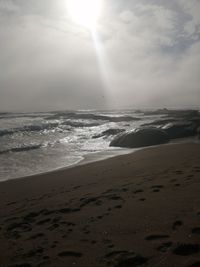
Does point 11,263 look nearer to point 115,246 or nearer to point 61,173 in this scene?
point 115,246

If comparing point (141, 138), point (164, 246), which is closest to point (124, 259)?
point (164, 246)

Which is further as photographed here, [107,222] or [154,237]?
[107,222]

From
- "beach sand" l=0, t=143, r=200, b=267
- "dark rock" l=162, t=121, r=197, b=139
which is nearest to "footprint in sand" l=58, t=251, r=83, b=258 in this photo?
"beach sand" l=0, t=143, r=200, b=267

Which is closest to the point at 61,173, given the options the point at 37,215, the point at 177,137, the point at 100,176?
the point at 100,176

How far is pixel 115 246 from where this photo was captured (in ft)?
12.7

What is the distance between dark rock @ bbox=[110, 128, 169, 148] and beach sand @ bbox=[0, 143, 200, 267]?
27.9ft

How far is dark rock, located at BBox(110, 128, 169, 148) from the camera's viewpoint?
16.5 meters

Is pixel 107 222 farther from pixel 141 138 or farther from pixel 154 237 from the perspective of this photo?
pixel 141 138

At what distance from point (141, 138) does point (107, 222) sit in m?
12.3

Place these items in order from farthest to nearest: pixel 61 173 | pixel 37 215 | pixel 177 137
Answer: pixel 177 137 → pixel 61 173 → pixel 37 215

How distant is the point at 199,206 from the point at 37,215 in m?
2.81

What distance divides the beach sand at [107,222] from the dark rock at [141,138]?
8.49 metres

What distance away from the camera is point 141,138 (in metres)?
16.7

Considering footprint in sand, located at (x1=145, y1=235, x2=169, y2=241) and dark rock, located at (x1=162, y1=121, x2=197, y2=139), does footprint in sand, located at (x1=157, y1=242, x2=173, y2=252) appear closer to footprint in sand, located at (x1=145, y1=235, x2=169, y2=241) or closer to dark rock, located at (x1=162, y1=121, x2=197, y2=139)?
footprint in sand, located at (x1=145, y1=235, x2=169, y2=241)
